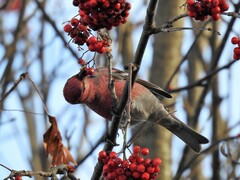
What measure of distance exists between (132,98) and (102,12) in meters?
1.77

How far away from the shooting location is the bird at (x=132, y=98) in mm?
3078

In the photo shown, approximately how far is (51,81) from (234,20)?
67.9 inches

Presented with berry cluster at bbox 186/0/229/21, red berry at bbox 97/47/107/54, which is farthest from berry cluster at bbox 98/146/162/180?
berry cluster at bbox 186/0/229/21

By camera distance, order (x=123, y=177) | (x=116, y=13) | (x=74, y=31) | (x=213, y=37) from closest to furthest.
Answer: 1. (x=123, y=177)
2. (x=116, y=13)
3. (x=74, y=31)
4. (x=213, y=37)

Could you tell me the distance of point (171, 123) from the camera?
13.1 feet

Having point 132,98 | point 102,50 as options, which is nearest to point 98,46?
point 102,50

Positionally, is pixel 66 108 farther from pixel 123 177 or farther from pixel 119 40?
pixel 123 177

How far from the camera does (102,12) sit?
187 cm

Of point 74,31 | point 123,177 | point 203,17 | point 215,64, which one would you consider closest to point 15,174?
point 123,177

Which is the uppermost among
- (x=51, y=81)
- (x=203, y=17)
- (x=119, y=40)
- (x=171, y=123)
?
(x=119, y=40)

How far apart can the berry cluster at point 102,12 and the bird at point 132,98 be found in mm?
1049

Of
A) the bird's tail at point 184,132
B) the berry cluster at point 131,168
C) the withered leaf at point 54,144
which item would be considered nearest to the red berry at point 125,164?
the berry cluster at point 131,168

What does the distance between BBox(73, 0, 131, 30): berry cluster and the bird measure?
1.05 metres

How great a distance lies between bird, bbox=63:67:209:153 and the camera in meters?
3.08
